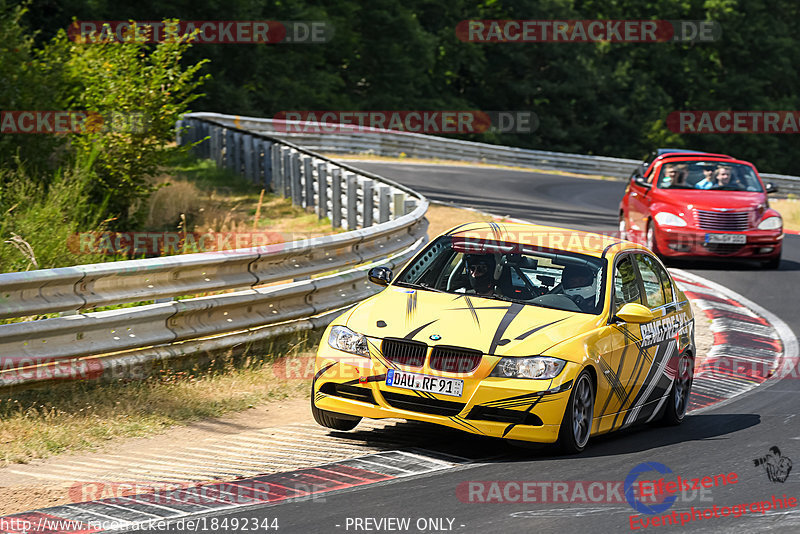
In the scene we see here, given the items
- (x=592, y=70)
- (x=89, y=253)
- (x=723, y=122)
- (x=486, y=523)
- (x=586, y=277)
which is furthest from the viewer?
(x=723, y=122)

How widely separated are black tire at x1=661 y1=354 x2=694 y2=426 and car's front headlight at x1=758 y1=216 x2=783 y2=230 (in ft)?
30.3

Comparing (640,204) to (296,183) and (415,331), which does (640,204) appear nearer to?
(296,183)

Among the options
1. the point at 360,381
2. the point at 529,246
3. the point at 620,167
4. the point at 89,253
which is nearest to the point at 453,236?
the point at 529,246

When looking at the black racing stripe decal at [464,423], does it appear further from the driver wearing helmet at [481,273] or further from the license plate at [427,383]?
the driver wearing helmet at [481,273]

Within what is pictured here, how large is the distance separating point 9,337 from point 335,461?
7.88ft

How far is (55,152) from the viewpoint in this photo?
17750mm

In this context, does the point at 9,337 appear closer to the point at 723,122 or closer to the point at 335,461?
the point at 335,461

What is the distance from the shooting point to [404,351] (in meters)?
7.64

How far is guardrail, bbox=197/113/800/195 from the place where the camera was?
3697 centimetres

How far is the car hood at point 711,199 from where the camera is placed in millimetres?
18141
